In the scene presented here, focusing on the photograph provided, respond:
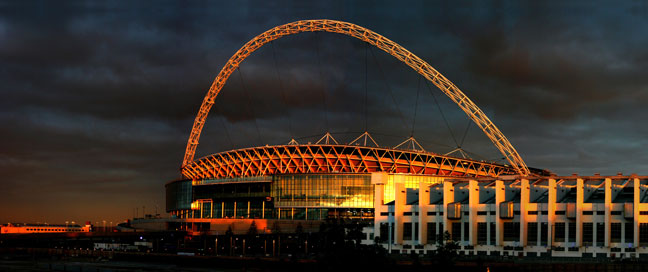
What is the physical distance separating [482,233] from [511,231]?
4512 mm

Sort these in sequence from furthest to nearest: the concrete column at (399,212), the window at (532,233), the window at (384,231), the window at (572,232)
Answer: the window at (384,231)
the concrete column at (399,212)
the window at (532,233)
the window at (572,232)

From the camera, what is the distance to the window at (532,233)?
10670 centimetres

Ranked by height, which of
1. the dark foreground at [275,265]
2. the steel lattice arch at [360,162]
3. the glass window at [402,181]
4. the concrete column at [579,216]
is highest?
the steel lattice arch at [360,162]

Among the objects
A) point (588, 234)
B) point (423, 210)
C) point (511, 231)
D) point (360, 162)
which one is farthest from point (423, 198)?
point (360, 162)

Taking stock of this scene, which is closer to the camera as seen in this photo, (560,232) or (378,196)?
(560,232)

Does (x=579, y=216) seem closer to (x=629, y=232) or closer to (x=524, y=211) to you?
(x=629, y=232)

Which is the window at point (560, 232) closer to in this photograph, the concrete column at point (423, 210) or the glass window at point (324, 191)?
the concrete column at point (423, 210)

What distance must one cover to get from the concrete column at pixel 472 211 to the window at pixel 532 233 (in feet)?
26.0

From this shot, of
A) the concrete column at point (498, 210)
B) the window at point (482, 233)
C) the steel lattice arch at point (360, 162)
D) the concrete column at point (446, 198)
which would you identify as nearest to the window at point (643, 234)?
the concrete column at point (498, 210)

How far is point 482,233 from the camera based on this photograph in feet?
365

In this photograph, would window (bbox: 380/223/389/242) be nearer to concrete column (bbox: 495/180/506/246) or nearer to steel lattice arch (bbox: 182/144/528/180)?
concrete column (bbox: 495/180/506/246)

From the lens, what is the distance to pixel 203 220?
17850cm

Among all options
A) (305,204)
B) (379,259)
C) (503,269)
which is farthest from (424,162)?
(379,259)

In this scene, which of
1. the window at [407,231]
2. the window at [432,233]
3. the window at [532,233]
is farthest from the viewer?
the window at [407,231]
